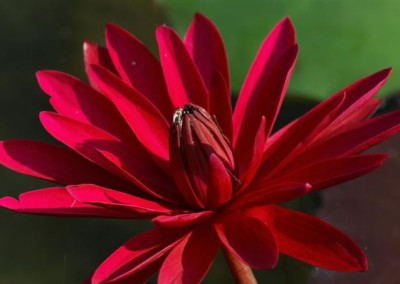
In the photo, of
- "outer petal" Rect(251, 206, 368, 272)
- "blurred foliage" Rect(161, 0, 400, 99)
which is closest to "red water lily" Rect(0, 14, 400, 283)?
"outer petal" Rect(251, 206, 368, 272)

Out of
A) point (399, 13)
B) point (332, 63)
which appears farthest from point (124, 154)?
point (399, 13)

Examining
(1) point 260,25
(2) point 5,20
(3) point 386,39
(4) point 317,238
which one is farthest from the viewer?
(2) point 5,20

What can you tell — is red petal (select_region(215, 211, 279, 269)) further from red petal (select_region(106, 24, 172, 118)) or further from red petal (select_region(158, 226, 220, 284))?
red petal (select_region(106, 24, 172, 118))

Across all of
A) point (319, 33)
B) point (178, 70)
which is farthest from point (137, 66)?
point (319, 33)

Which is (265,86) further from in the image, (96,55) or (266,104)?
(96,55)

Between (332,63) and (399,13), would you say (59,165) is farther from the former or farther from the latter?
(399,13)
